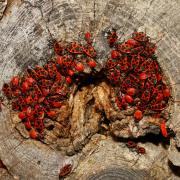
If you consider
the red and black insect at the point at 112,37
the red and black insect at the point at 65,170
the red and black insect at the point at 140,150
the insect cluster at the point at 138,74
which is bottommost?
the red and black insect at the point at 65,170

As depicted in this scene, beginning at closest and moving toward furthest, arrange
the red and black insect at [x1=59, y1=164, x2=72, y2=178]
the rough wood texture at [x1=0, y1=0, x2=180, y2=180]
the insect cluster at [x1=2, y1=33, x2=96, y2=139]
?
1. the rough wood texture at [x1=0, y1=0, x2=180, y2=180]
2. the insect cluster at [x1=2, y1=33, x2=96, y2=139]
3. the red and black insect at [x1=59, y1=164, x2=72, y2=178]

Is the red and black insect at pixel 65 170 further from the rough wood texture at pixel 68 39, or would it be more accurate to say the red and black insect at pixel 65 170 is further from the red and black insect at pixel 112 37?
the red and black insect at pixel 112 37

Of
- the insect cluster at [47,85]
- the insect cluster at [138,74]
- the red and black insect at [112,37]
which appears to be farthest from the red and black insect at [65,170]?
the red and black insect at [112,37]

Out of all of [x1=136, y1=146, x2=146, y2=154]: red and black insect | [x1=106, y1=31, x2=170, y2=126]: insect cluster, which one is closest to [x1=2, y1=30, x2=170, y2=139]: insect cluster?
[x1=106, y1=31, x2=170, y2=126]: insect cluster

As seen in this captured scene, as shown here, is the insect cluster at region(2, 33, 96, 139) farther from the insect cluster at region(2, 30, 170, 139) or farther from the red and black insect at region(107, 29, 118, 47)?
the red and black insect at region(107, 29, 118, 47)

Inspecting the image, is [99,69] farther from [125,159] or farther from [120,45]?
[125,159]

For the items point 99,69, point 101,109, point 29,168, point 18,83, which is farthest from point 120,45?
point 29,168
